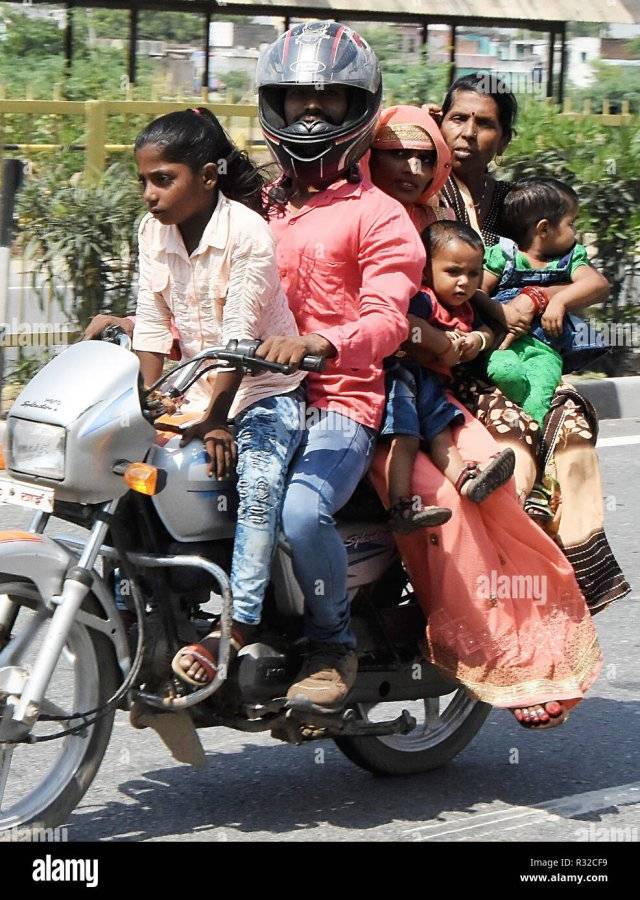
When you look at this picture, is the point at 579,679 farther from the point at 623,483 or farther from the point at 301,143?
the point at 623,483

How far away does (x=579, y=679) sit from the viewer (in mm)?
3996

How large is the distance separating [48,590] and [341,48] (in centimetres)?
150

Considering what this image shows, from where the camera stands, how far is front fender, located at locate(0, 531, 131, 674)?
3275 millimetres

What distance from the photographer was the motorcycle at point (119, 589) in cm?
329

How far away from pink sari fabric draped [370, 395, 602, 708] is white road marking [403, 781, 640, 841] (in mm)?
311

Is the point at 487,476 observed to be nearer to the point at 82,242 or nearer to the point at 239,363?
the point at 239,363

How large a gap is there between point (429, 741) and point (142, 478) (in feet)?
4.88

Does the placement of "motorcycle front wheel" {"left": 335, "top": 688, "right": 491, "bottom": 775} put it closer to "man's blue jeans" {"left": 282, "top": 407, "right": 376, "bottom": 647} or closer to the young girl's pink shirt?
"man's blue jeans" {"left": 282, "top": 407, "right": 376, "bottom": 647}

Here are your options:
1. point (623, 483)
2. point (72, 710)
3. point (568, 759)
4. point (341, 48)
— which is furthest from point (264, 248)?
point (623, 483)

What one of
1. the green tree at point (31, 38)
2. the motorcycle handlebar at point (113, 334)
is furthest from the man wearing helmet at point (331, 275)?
the green tree at point (31, 38)

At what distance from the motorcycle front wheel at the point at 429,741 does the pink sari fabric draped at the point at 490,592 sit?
0.29 m

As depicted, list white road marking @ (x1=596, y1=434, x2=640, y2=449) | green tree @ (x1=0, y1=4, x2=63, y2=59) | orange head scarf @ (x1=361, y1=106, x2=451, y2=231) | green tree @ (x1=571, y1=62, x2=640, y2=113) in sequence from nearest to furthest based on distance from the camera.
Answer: orange head scarf @ (x1=361, y1=106, x2=451, y2=231) < white road marking @ (x1=596, y1=434, x2=640, y2=449) < green tree @ (x1=0, y1=4, x2=63, y2=59) < green tree @ (x1=571, y1=62, x2=640, y2=113)

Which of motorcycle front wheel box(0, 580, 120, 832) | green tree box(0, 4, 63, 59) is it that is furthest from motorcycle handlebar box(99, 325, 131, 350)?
Answer: green tree box(0, 4, 63, 59)

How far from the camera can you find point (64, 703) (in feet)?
11.7
